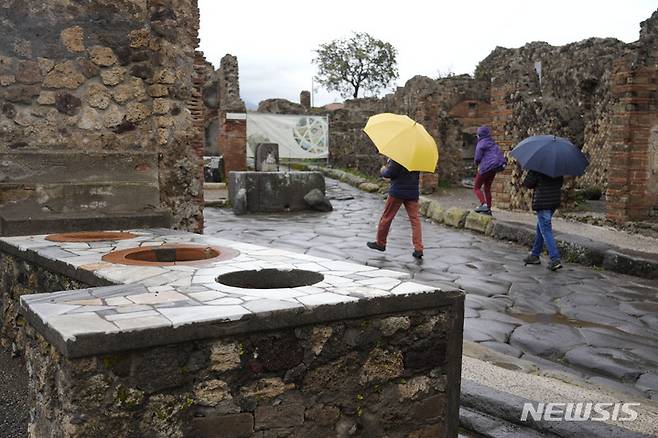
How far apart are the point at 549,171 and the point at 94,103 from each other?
4.57 meters

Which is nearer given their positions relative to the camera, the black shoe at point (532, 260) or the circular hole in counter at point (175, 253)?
the circular hole in counter at point (175, 253)

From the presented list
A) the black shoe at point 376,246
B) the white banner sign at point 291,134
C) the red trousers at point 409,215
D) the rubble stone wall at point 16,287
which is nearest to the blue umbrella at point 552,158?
the red trousers at point 409,215

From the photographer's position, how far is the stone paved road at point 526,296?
3.96m

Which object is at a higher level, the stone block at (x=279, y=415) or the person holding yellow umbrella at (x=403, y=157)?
the person holding yellow umbrella at (x=403, y=157)

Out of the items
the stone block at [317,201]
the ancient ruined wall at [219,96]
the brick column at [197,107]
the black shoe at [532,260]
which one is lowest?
the black shoe at [532,260]

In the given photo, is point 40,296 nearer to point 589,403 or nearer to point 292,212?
point 589,403

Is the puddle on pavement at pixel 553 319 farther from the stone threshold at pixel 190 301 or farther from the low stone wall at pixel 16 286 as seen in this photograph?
the low stone wall at pixel 16 286

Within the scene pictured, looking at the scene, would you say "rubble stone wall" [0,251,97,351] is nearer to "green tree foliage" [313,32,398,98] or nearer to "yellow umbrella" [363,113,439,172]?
"yellow umbrella" [363,113,439,172]

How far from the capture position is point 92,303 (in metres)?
2.40

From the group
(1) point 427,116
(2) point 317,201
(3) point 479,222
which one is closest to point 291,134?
(1) point 427,116

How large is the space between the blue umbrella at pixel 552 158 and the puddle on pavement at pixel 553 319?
2136 millimetres

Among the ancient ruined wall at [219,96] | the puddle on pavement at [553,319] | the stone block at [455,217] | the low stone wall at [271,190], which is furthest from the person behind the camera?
the ancient ruined wall at [219,96]

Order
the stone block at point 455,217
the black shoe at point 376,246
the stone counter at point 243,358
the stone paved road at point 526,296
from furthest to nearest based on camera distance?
the stone block at point 455,217 → the black shoe at point 376,246 → the stone paved road at point 526,296 → the stone counter at point 243,358

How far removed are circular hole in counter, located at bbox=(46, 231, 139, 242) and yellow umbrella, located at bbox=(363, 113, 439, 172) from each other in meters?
3.21
